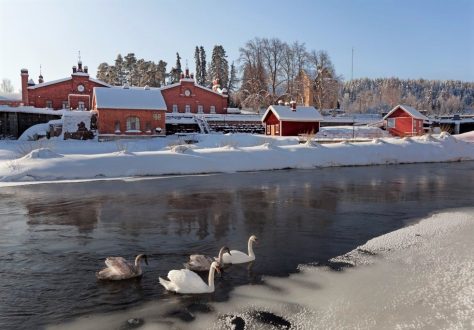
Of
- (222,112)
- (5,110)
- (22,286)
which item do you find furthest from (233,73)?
(22,286)

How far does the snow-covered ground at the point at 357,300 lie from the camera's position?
6648mm

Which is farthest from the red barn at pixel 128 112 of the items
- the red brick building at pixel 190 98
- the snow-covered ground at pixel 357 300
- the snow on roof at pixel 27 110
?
the snow-covered ground at pixel 357 300

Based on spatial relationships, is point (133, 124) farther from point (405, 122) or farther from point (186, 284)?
point (186, 284)

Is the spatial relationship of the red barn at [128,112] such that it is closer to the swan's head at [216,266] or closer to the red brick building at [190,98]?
the red brick building at [190,98]

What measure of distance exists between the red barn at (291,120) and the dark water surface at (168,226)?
2456cm

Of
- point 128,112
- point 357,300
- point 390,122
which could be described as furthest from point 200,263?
point 390,122

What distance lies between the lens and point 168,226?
13.2 m

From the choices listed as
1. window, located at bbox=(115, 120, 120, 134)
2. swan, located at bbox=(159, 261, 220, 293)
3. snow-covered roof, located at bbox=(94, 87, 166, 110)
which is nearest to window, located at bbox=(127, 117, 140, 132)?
window, located at bbox=(115, 120, 120, 134)

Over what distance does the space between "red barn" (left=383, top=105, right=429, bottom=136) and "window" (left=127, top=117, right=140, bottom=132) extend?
32897mm

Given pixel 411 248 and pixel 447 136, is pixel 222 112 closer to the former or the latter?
pixel 447 136

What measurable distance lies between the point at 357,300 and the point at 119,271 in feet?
14.6

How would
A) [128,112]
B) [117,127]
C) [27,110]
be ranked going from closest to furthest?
[117,127], [128,112], [27,110]

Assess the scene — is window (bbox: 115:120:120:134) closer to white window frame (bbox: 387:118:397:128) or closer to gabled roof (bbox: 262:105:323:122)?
gabled roof (bbox: 262:105:323:122)

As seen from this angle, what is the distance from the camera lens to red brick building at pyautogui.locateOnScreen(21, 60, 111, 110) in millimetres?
54125
